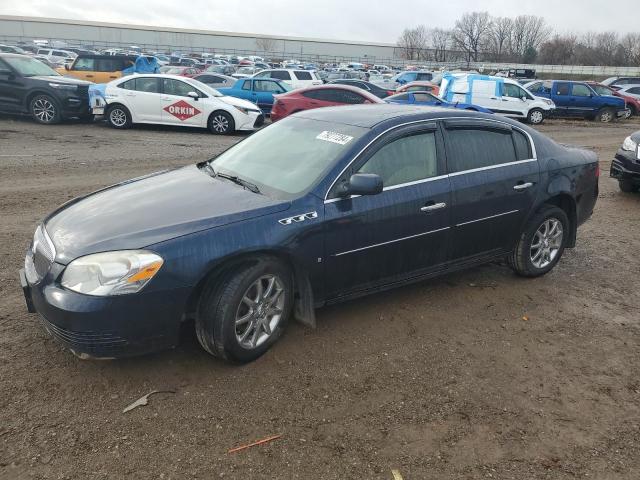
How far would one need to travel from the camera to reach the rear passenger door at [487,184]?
4383mm

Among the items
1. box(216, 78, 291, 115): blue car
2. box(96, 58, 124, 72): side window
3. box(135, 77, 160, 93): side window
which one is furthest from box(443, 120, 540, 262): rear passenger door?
box(96, 58, 124, 72): side window

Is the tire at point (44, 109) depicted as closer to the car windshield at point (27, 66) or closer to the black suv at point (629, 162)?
the car windshield at point (27, 66)

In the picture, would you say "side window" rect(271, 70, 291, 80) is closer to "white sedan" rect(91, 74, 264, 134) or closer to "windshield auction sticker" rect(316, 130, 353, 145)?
"white sedan" rect(91, 74, 264, 134)

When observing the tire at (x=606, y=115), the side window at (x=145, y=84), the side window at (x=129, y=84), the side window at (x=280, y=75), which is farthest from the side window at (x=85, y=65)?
the tire at (x=606, y=115)

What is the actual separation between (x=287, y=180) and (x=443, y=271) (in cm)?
156

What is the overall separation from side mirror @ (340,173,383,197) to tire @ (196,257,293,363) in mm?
710

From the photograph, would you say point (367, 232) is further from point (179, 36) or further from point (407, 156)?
point (179, 36)

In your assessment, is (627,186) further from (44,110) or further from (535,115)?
(44,110)

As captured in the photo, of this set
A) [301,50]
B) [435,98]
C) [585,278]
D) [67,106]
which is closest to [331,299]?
[585,278]

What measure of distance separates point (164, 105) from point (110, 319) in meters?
12.2

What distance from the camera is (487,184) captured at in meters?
4.51

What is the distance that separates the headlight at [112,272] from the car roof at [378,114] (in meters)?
1.97

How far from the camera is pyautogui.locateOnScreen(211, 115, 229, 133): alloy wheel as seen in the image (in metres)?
14.4

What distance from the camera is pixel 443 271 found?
4.46 metres
